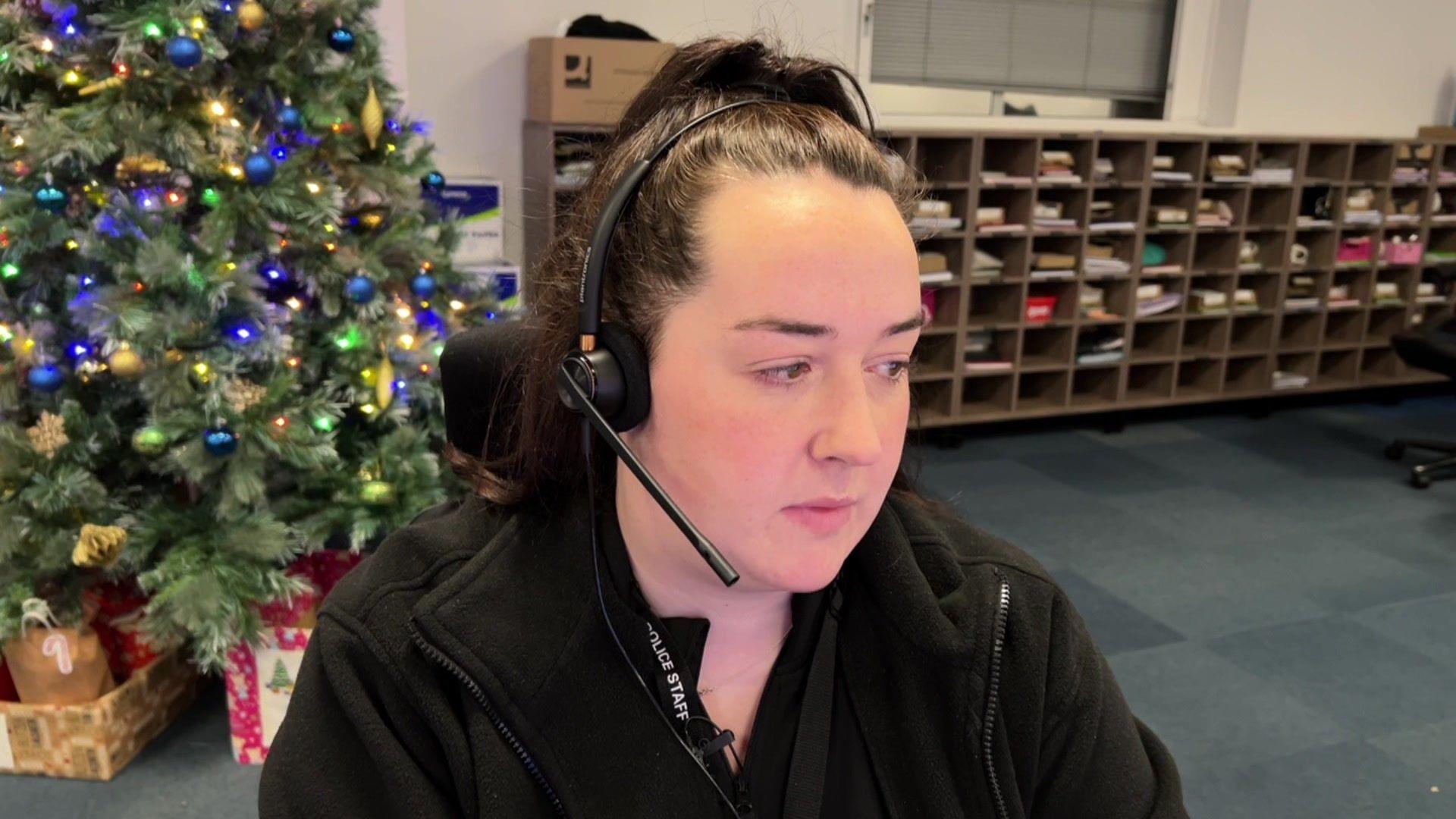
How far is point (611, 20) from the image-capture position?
3795 millimetres

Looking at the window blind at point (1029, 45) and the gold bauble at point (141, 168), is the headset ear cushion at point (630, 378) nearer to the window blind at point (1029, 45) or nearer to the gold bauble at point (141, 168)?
the gold bauble at point (141, 168)

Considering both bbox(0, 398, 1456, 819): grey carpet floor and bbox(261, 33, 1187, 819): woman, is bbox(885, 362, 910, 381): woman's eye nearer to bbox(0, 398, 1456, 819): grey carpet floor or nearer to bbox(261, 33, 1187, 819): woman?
bbox(261, 33, 1187, 819): woman

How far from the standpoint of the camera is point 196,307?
1979mm

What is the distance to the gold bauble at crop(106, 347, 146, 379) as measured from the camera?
1938mm

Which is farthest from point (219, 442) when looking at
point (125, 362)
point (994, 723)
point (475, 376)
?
point (994, 723)

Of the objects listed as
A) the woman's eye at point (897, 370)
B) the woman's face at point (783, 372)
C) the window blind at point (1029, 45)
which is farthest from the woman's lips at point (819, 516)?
the window blind at point (1029, 45)

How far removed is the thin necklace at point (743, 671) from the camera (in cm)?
97

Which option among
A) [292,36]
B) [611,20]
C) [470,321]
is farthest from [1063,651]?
[611,20]

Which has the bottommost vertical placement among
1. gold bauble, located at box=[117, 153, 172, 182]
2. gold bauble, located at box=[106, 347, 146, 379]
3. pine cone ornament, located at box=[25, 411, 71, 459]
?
pine cone ornament, located at box=[25, 411, 71, 459]

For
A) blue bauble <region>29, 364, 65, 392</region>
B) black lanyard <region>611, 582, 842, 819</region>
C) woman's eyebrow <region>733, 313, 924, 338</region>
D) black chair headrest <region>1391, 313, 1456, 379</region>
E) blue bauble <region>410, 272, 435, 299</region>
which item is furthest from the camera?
black chair headrest <region>1391, 313, 1456, 379</region>

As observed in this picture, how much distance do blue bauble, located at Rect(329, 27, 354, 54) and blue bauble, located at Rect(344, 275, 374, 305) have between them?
0.45 metres

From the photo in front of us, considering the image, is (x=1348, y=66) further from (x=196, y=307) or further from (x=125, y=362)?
(x=125, y=362)

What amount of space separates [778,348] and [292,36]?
5.55 ft

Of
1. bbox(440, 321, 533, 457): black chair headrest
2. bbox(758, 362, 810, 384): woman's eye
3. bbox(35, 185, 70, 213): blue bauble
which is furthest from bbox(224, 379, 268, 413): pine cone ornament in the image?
bbox(758, 362, 810, 384): woman's eye
